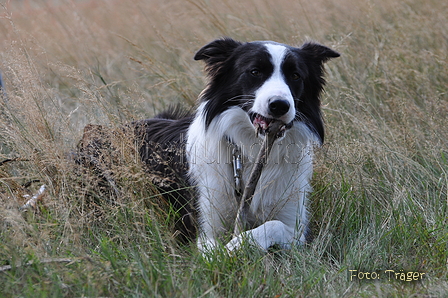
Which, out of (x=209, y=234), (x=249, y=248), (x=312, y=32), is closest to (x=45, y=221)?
(x=209, y=234)

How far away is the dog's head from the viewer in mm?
2873

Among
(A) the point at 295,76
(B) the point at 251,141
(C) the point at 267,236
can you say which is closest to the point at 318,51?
(A) the point at 295,76

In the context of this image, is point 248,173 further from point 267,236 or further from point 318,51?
point 318,51

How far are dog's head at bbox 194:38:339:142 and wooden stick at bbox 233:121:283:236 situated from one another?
0.06m

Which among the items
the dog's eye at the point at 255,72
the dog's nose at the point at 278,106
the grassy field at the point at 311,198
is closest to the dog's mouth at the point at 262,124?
the dog's nose at the point at 278,106

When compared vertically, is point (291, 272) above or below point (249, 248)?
below

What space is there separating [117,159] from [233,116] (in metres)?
0.79

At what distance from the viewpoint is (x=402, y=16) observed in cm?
612

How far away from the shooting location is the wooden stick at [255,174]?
296 cm

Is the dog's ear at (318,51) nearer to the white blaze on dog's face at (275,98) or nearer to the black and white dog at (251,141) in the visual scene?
the black and white dog at (251,141)

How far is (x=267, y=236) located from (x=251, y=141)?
0.65m

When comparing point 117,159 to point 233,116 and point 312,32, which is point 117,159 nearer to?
point 233,116

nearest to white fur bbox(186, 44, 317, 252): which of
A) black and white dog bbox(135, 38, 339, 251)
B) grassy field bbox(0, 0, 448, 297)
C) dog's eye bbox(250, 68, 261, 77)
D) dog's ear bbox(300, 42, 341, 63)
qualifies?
black and white dog bbox(135, 38, 339, 251)

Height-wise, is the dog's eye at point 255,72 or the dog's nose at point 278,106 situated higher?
the dog's eye at point 255,72
